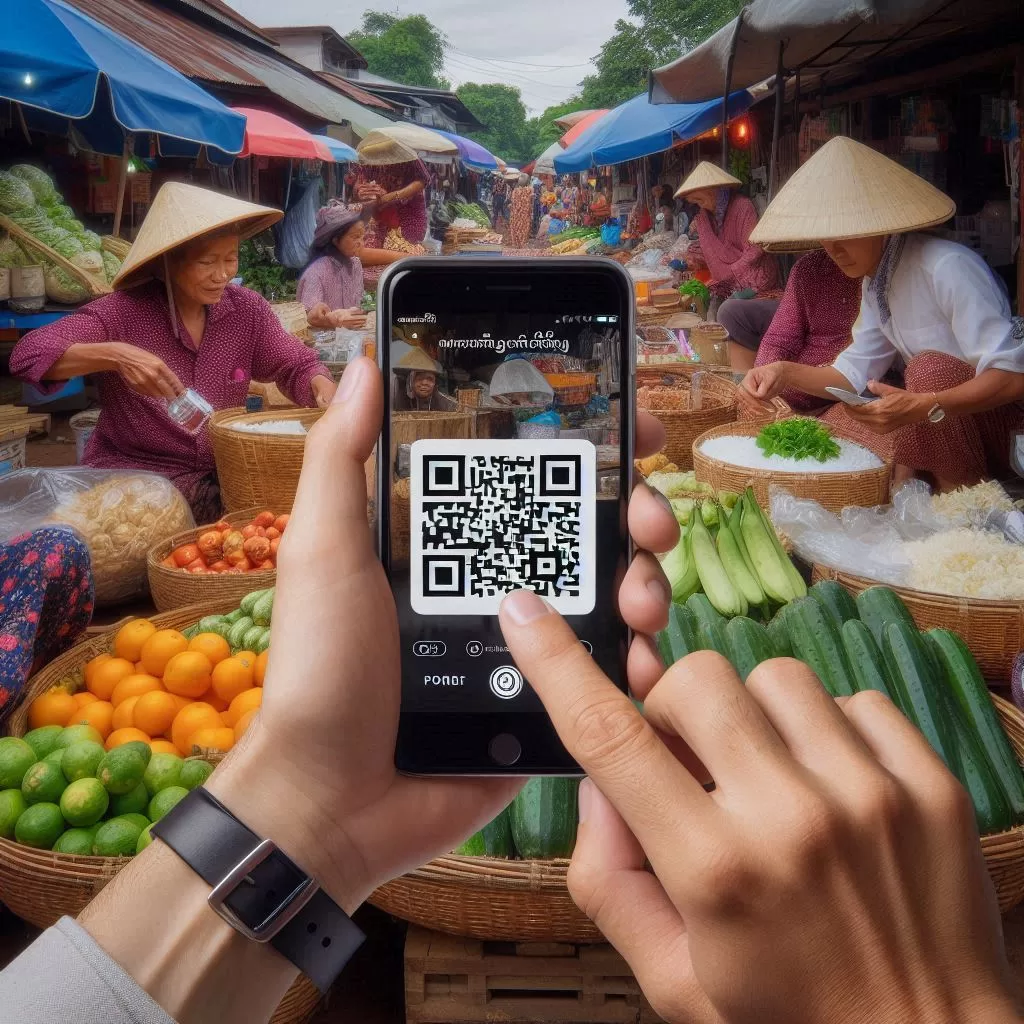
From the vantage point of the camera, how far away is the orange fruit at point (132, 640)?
2652 mm

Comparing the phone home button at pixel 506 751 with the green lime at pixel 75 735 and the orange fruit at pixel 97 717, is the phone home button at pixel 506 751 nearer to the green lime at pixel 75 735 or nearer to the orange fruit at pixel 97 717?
the green lime at pixel 75 735

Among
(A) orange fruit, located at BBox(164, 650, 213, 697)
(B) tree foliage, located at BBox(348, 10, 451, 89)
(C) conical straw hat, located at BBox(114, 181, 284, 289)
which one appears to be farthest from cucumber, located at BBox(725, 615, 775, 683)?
(B) tree foliage, located at BBox(348, 10, 451, 89)

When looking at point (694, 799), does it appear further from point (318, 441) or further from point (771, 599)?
point (771, 599)

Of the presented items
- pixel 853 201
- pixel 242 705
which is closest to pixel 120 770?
pixel 242 705

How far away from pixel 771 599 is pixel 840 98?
706 cm

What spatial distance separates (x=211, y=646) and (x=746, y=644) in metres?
1.48

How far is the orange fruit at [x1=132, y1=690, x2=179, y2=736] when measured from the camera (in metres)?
2.34

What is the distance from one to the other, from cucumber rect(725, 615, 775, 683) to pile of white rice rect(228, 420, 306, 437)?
7.19 ft

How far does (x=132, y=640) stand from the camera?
2652 mm

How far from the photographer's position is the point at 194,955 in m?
0.91

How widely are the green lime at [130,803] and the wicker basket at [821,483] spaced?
2.49m

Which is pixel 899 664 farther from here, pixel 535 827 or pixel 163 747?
pixel 163 747

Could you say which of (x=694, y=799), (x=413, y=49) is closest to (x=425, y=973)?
(x=694, y=799)

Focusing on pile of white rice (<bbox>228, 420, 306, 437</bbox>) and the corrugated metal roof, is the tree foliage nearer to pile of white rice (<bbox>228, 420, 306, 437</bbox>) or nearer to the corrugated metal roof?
the corrugated metal roof
